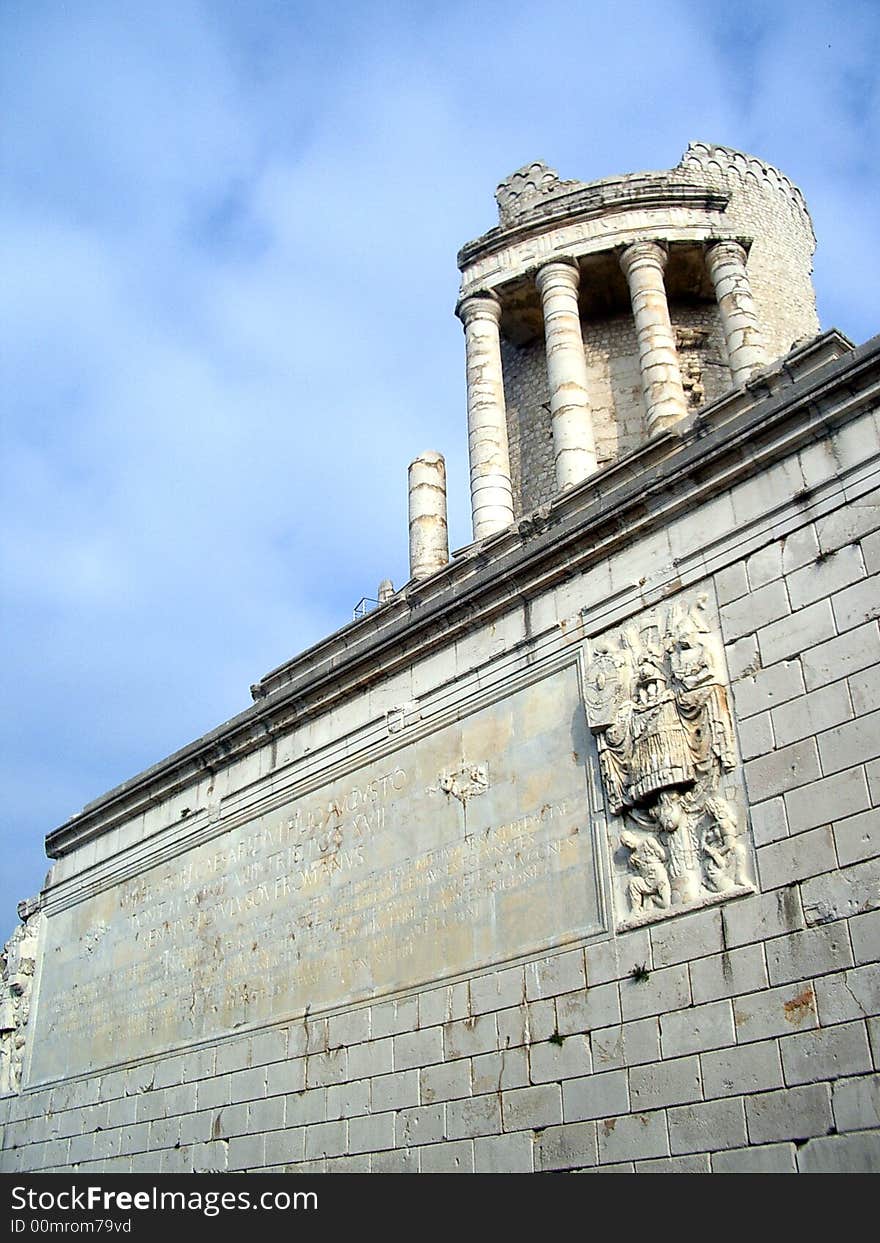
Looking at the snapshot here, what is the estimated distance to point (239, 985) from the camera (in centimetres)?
1250

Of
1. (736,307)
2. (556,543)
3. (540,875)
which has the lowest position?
(540,875)

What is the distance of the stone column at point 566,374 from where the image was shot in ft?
74.6

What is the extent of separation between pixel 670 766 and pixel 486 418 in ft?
53.8

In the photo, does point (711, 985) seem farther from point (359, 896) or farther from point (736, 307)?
point (736, 307)

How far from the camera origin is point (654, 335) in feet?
76.6

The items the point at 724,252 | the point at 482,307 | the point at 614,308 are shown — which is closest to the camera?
the point at 724,252

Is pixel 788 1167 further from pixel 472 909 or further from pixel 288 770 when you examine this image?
pixel 288 770

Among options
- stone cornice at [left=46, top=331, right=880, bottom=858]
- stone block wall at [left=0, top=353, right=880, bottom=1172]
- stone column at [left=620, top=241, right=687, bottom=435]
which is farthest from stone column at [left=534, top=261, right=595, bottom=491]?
stone block wall at [left=0, top=353, right=880, bottom=1172]

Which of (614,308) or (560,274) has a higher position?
(614,308)

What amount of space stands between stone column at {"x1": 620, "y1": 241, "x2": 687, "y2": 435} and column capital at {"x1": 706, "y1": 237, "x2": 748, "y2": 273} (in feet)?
2.92

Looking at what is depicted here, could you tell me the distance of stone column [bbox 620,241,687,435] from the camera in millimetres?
22781

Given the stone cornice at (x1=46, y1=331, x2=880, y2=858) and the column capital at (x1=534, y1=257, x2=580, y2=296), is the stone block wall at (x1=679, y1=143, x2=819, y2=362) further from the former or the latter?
the stone cornice at (x1=46, y1=331, x2=880, y2=858)

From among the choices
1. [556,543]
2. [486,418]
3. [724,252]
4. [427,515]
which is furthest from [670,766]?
[724,252]

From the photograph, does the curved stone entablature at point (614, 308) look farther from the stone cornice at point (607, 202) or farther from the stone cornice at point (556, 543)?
the stone cornice at point (556, 543)
